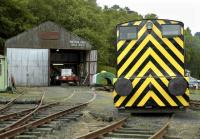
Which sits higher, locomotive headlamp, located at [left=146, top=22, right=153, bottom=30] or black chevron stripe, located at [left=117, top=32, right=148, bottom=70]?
locomotive headlamp, located at [left=146, top=22, right=153, bottom=30]

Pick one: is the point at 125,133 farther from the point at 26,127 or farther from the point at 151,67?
the point at 151,67

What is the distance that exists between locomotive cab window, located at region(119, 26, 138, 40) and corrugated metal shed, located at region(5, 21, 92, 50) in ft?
107

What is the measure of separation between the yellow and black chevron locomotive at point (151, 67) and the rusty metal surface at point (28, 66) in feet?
104

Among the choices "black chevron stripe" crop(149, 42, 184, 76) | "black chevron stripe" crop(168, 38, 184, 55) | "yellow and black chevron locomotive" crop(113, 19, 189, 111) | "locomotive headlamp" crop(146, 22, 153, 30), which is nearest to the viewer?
"yellow and black chevron locomotive" crop(113, 19, 189, 111)

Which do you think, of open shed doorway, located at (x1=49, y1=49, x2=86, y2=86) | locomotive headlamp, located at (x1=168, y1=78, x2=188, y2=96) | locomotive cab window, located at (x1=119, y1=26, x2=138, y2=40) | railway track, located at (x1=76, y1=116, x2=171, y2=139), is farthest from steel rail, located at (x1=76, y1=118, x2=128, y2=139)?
open shed doorway, located at (x1=49, y1=49, x2=86, y2=86)

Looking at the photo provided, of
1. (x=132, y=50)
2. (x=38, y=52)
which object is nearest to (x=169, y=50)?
(x=132, y=50)

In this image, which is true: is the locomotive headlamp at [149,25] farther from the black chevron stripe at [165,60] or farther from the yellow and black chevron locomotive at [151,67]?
the black chevron stripe at [165,60]

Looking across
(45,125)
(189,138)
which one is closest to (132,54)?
(45,125)

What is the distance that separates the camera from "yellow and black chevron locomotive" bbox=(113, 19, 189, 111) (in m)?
12.4

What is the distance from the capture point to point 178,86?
12.0 m

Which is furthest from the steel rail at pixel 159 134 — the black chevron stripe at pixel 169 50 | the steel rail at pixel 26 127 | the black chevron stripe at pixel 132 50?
the black chevron stripe at pixel 132 50

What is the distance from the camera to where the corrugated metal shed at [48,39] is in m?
44.9

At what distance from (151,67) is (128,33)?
1.21 m

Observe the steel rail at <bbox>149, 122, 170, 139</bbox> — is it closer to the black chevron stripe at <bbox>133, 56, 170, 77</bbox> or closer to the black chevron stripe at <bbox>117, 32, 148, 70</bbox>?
the black chevron stripe at <bbox>133, 56, 170, 77</bbox>
